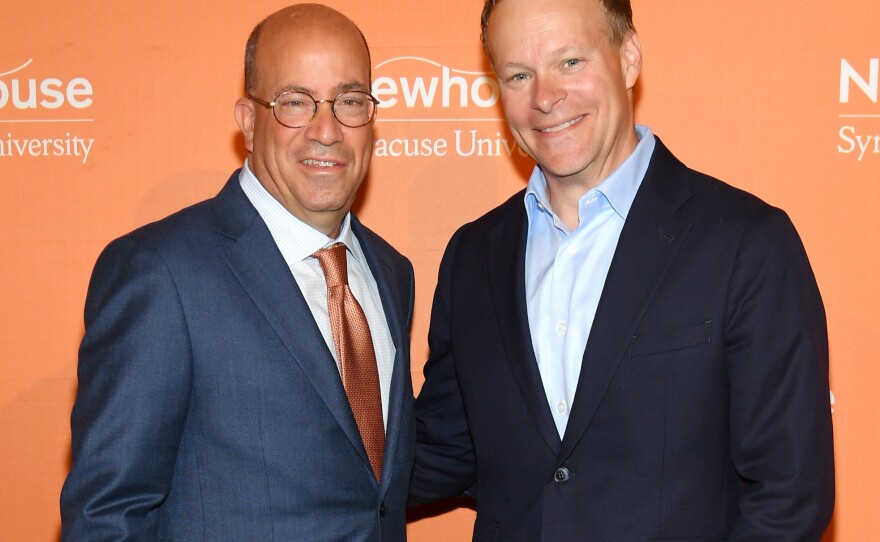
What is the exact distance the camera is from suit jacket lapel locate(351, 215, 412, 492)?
6.43ft

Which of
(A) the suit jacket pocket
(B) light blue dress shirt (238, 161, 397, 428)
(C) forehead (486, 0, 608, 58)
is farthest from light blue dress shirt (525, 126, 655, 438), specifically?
(B) light blue dress shirt (238, 161, 397, 428)

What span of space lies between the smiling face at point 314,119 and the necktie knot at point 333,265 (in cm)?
7

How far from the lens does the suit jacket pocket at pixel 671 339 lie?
1764 mm

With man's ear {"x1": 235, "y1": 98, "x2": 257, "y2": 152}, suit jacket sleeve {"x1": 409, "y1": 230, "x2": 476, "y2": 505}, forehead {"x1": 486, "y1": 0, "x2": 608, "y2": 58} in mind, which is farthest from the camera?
suit jacket sleeve {"x1": 409, "y1": 230, "x2": 476, "y2": 505}

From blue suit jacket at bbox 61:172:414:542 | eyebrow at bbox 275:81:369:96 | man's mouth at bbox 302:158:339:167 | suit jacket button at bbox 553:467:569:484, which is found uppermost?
eyebrow at bbox 275:81:369:96

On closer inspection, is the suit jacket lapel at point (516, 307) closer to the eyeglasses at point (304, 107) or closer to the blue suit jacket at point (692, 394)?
the blue suit jacket at point (692, 394)

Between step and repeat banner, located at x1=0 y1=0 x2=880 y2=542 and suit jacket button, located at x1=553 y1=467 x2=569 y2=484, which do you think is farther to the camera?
step and repeat banner, located at x1=0 y1=0 x2=880 y2=542

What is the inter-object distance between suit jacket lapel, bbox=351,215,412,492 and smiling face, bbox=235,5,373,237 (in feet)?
0.73

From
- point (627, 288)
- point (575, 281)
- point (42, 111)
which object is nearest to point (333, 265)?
point (575, 281)

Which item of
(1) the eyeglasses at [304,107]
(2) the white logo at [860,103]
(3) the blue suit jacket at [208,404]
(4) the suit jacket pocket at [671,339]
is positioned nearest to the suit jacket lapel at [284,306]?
(3) the blue suit jacket at [208,404]

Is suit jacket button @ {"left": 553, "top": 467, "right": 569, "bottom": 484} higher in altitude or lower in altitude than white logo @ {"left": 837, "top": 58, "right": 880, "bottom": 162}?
lower

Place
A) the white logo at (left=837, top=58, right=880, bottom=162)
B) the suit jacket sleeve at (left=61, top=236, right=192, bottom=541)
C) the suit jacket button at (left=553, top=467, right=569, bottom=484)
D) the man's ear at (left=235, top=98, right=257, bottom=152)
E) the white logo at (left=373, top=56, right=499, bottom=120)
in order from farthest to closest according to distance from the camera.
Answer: the white logo at (left=373, top=56, right=499, bottom=120), the white logo at (left=837, top=58, right=880, bottom=162), the man's ear at (left=235, top=98, right=257, bottom=152), the suit jacket button at (left=553, top=467, right=569, bottom=484), the suit jacket sleeve at (left=61, top=236, right=192, bottom=541)

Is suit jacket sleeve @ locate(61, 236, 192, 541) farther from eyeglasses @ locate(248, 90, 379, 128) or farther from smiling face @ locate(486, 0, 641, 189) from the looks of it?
smiling face @ locate(486, 0, 641, 189)

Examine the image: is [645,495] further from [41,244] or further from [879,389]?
[41,244]
